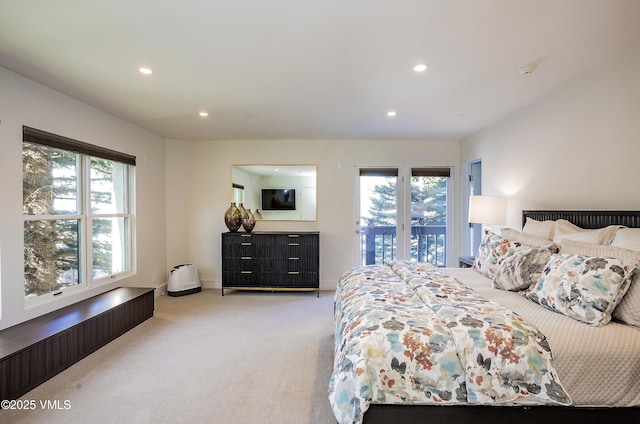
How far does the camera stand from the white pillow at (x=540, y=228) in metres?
2.71

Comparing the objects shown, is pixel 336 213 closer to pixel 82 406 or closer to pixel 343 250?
pixel 343 250

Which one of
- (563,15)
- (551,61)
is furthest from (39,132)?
(551,61)

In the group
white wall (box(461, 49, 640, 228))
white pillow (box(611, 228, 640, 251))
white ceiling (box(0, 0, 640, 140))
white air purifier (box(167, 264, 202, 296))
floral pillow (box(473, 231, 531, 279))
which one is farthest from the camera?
white air purifier (box(167, 264, 202, 296))

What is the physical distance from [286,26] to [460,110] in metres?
2.44

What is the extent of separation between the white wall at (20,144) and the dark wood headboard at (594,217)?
4.80m

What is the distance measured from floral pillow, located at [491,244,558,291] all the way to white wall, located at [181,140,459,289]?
2850 mm

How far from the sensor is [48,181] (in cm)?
301

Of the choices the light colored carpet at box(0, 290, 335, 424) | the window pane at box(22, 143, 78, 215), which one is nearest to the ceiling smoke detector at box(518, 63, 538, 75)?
the light colored carpet at box(0, 290, 335, 424)

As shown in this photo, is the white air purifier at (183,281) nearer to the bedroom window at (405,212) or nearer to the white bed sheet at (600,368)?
the bedroom window at (405,212)

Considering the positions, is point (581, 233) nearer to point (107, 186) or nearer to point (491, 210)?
point (491, 210)

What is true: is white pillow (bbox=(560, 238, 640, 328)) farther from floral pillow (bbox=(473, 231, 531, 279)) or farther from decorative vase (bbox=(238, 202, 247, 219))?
decorative vase (bbox=(238, 202, 247, 219))

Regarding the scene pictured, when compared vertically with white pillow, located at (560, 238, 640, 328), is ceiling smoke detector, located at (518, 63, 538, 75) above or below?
above

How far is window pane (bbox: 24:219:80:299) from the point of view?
2791 millimetres

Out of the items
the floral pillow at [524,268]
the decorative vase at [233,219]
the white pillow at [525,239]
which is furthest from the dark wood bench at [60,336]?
the white pillow at [525,239]
